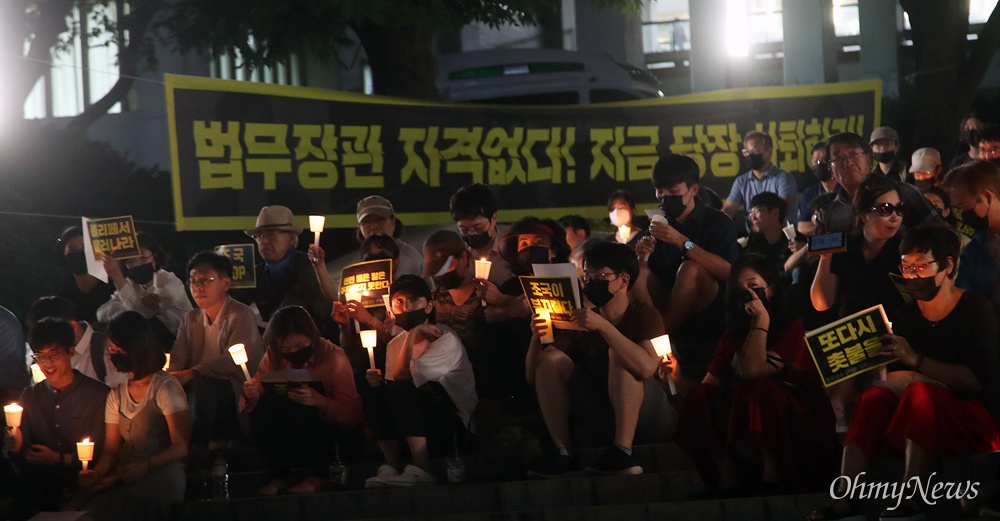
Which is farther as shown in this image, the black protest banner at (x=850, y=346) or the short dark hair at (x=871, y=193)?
the short dark hair at (x=871, y=193)

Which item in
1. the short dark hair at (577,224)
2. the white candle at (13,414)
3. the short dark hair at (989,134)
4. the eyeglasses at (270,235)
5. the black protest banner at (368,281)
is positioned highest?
the short dark hair at (989,134)

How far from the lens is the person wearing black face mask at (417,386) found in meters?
8.01

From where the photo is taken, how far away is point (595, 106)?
11625 mm

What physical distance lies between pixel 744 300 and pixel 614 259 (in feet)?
2.70

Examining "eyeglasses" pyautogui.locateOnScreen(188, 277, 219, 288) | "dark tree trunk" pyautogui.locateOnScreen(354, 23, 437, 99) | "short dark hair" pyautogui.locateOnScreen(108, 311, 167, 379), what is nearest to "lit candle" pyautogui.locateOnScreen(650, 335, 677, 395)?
"short dark hair" pyautogui.locateOnScreen(108, 311, 167, 379)

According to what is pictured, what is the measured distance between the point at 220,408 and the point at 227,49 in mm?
5566

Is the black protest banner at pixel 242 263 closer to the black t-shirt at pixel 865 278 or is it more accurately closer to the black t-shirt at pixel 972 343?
the black t-shirt at pixel 865 278

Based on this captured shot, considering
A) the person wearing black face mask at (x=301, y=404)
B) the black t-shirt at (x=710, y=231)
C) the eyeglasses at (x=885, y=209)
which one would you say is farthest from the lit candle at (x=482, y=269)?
the eyeglasses at (x=885, y=209)

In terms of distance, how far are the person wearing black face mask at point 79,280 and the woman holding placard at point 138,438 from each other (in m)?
2.41

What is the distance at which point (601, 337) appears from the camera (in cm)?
789

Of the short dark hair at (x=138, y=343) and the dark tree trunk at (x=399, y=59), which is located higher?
the dark tree trunk at (x=399, y=59)

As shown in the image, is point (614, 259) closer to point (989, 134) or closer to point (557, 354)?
point (557, 354)

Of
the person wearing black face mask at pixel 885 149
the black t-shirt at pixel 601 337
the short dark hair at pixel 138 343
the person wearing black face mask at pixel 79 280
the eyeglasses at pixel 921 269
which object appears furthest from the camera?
the person wearing black face mask at pixel 79 280

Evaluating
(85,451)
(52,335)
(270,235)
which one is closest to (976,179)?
(270,235)
